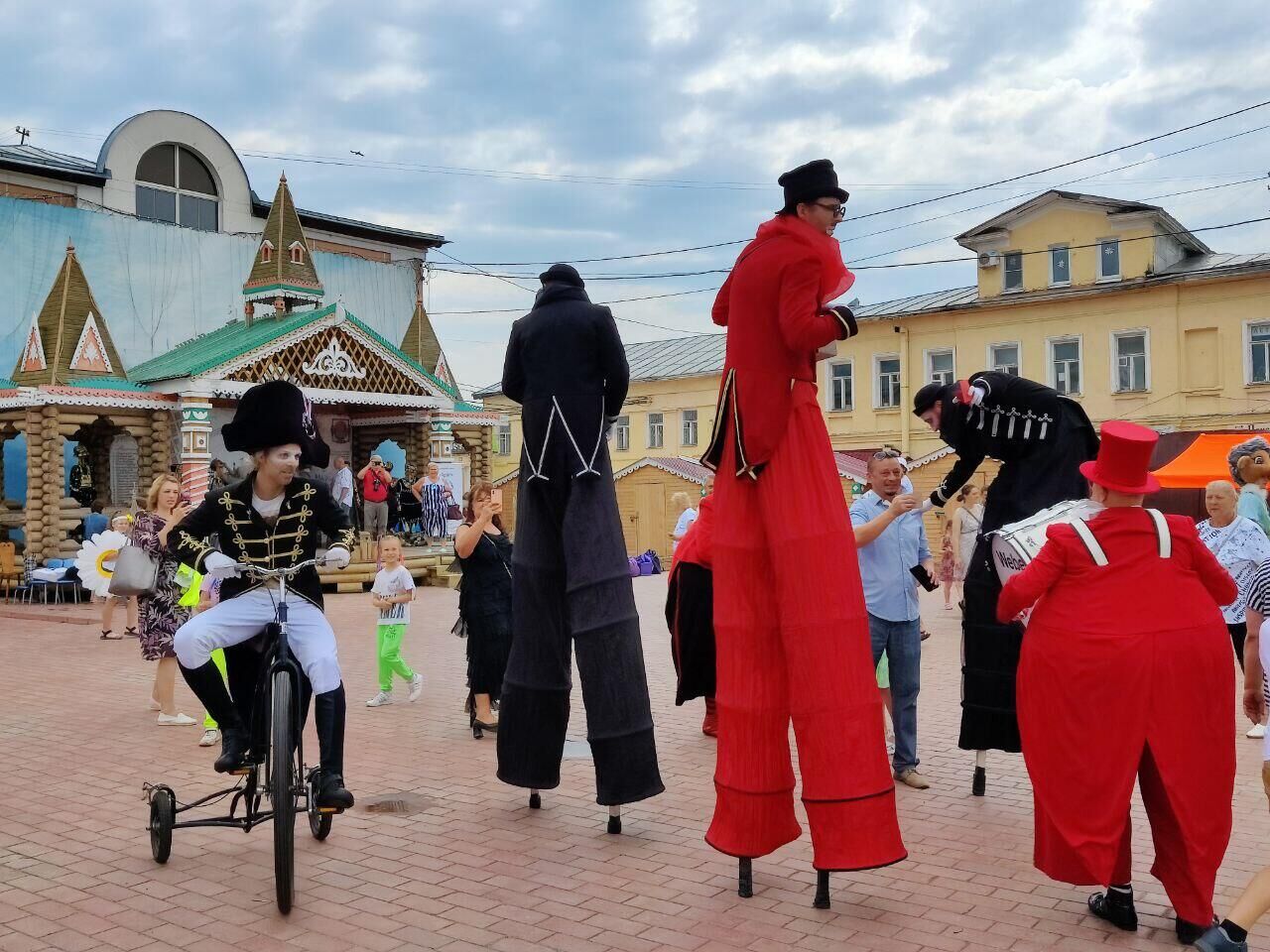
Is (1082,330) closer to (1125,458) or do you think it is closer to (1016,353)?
(1016,353)

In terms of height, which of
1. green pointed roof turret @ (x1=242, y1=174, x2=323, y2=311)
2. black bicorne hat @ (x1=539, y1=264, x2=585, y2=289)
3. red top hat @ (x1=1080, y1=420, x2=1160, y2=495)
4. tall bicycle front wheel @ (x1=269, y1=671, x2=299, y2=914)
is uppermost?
green pointed roof turret @ (x1=242, y1=174, x2=323, y2=311)

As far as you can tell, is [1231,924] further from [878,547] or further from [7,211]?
[7,211]

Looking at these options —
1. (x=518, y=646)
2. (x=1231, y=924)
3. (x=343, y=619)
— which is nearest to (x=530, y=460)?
(x=518, y=646)

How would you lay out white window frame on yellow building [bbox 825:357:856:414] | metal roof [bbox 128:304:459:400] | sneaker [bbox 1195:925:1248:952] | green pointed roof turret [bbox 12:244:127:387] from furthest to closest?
white window frame on yellow building [bbox 825:357:856:414] < metal roof [bbox 128:304:459:400] < green pointed roof turret [bbox 12:244:127:387] < sneaker [bbox 1195:925:1248:952]

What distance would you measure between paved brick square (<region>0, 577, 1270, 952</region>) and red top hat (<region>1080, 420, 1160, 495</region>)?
154cm

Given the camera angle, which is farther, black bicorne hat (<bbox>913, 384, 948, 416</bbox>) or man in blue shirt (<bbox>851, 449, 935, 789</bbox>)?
man in blue shirt (<bbox>851, 449, 935, 789</bbox>)

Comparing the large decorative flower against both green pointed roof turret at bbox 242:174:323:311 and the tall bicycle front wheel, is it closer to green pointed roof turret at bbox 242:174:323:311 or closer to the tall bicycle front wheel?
the tall bicycle front wheel

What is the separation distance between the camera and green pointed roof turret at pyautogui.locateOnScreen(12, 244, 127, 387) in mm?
17938

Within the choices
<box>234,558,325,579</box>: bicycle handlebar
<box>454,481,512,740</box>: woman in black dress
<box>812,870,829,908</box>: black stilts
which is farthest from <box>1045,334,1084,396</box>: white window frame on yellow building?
<box>234,558,325,579</box>: bicycle handlebar

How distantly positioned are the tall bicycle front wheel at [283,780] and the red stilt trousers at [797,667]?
5.19 ft

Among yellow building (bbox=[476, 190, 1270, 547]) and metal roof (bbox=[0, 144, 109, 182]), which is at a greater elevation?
metal roof (bbox=[0, 144, 109, 182])

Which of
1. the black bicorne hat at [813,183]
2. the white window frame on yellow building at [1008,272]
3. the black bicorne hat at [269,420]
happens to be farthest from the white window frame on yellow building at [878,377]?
the black bicorne hat at [269,420]

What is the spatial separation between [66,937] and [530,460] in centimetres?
261

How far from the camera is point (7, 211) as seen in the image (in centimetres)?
2098
